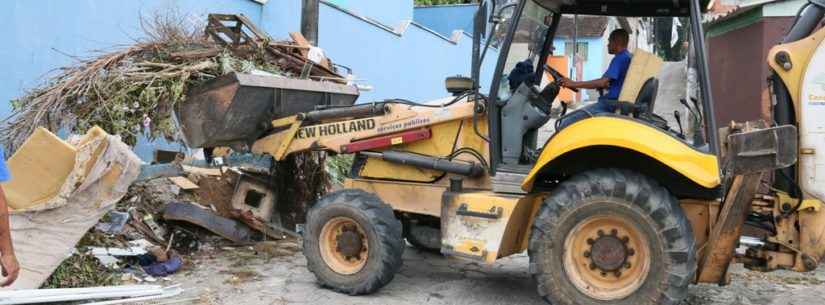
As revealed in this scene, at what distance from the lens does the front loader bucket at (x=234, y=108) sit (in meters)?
6.10

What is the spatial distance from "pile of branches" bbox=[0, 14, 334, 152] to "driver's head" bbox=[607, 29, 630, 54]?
307cm

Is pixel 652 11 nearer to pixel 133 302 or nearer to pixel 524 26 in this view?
pixel 524 26

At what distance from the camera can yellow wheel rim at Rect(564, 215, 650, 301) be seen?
464 cm

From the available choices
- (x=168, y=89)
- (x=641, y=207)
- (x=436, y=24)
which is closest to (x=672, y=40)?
(x=641, y=207)

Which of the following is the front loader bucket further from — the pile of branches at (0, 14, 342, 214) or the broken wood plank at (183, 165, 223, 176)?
the broken wood plank at (183, 165, 223, 176)

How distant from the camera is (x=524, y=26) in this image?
18.0 ft

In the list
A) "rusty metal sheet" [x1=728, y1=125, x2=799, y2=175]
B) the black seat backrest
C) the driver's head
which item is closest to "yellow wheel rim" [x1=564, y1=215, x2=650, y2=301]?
"rusty metal sheet" [x1=728, y1=125, x2=799, y2=175]

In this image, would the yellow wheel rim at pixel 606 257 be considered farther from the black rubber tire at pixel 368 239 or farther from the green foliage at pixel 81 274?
the green foliage at pixel 81 274

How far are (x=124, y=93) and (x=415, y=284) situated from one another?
9.31 feet

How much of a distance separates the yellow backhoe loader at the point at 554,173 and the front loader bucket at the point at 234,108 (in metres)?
0.02

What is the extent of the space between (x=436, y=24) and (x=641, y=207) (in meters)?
18.3

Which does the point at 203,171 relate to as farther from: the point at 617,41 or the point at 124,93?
the point at 617,41

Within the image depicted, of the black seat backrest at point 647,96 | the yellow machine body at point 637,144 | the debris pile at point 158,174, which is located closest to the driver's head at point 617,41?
the black seat backrest at point 647,96

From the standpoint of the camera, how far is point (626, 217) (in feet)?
15.2
